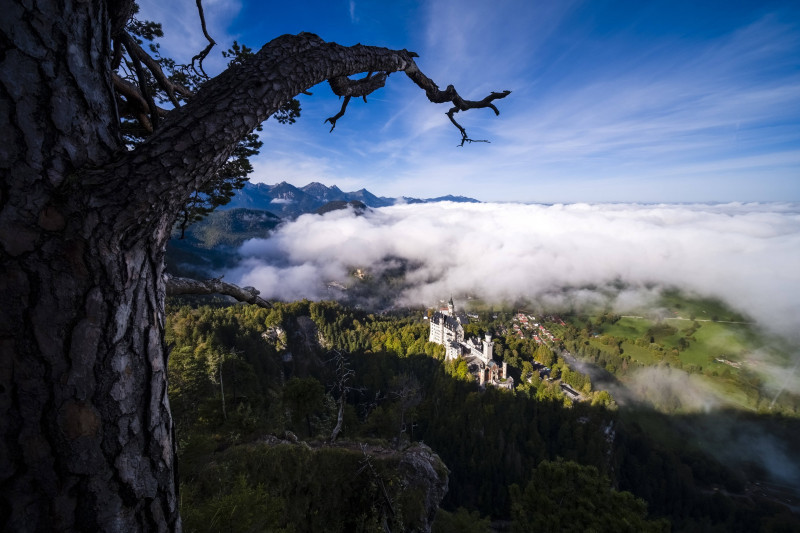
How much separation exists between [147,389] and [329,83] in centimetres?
358

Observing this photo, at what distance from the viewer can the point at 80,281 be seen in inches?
57.4

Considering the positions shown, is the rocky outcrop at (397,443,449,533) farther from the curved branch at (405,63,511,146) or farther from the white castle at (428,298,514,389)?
the white castle at (428,298,514,389)

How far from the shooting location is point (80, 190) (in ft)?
4.91

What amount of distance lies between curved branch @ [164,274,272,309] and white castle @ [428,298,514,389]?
6070 centimetres

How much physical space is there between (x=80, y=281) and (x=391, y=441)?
2744cm

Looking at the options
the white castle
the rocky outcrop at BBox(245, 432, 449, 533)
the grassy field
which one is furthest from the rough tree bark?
the grassy field

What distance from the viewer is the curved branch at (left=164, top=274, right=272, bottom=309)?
338cm

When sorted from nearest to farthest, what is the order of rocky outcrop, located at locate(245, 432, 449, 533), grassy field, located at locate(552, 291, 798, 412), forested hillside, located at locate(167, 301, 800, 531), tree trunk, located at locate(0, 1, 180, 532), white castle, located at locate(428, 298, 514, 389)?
tree trunk, located at locate(0, 1, 180, 532)
rocky outcrop, located at locate(245, 432, 449, 533)
forested hillside, located at locate(167, 301, 800, 531)
white castle, located at locate(428, 298, 514, 389)
grassy field, located at locate(552, 291, 798, 412)

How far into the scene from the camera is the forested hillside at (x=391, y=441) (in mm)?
11859

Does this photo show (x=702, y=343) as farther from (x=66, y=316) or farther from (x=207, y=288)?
(x=66, y=316)

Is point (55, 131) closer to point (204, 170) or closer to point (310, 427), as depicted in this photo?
point (204, 170)

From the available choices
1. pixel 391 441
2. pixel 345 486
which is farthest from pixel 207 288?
pixel 391 441

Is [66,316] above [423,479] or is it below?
above

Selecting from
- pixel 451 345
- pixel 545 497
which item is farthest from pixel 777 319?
pixel 545 497
